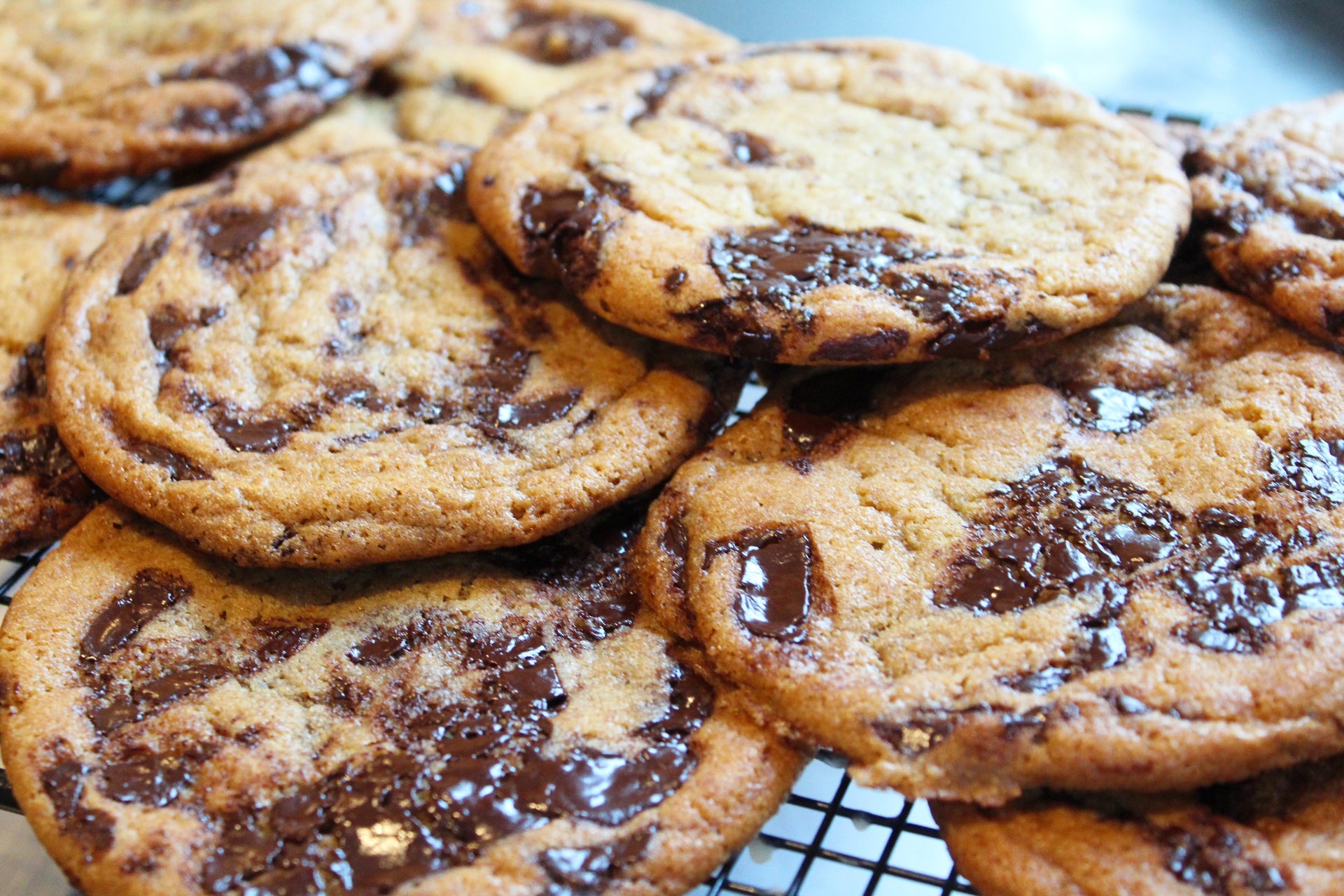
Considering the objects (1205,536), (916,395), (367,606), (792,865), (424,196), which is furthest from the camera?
(424,196)

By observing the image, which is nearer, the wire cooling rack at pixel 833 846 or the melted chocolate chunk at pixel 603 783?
the melted chocolate chunk at pixel 603 783

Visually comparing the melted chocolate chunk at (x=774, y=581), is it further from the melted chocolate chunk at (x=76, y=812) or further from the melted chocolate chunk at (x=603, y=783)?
the melted chocolate chunk at (x=76, y=812)

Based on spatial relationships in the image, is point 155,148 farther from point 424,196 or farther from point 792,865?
point 792,865

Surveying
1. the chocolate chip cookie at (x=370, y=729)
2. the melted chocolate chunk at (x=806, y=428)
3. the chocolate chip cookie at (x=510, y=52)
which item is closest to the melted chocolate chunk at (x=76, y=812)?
the chocolate chip cookie at (x=370, y=729)

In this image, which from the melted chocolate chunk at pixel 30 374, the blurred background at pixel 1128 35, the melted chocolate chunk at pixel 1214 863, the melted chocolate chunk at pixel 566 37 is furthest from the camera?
the blurred background at pixel 1128 35

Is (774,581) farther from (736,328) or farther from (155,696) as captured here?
(155,696)

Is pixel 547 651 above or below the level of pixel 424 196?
below

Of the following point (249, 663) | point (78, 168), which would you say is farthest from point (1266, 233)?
point (78, 168)
